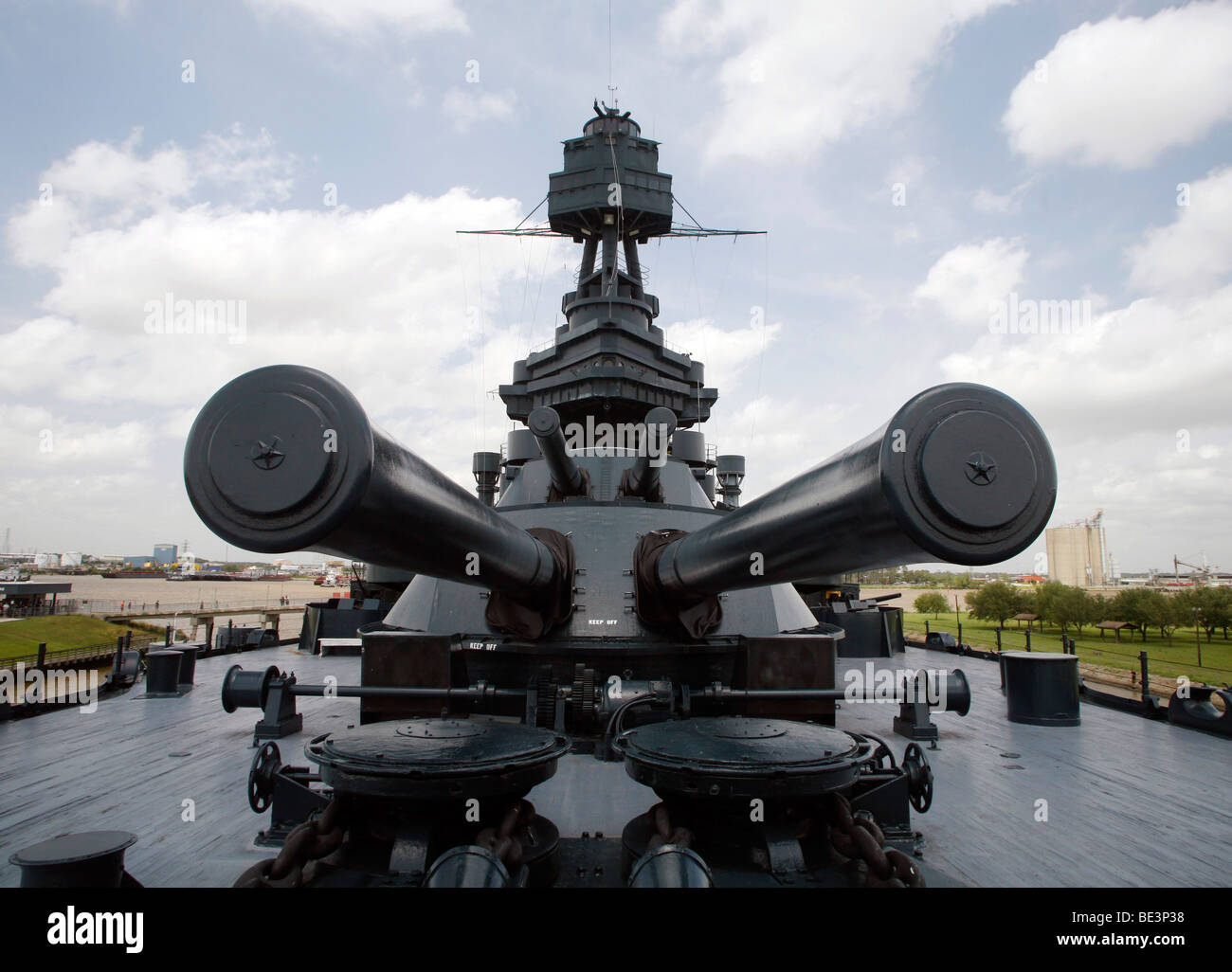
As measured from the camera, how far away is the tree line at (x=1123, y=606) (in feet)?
90.4

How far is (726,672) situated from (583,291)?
12.9 metres

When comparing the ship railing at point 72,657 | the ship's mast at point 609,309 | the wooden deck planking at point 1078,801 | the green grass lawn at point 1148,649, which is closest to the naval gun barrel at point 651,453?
the wooden deck planking at point 1078,801

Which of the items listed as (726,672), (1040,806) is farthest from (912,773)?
(726,672)

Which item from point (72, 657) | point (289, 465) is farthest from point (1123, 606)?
point (72, 657)

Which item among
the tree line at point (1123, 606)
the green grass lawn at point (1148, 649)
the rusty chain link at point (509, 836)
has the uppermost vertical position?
the rusty chain link at point (509, 836)

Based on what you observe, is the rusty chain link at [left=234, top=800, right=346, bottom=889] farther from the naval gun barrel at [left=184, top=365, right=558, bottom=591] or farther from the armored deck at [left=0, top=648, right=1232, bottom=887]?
the naval gun barrel at [left=184, top=365, right=558, bottom=591]

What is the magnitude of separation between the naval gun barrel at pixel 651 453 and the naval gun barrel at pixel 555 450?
493 millimetres

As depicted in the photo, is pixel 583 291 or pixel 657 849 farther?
pixel 583 291

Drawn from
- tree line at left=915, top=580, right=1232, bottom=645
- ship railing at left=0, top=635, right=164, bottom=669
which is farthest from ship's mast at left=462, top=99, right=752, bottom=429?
tree line at left=915, top=580, right=1232, bottom=645

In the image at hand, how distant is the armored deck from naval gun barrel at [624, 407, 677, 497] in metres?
2.13

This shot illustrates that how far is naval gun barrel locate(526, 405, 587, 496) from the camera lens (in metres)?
→ 3.82

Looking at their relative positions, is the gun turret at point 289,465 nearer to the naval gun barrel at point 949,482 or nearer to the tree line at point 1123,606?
the naval gun barrel at point 949,482
